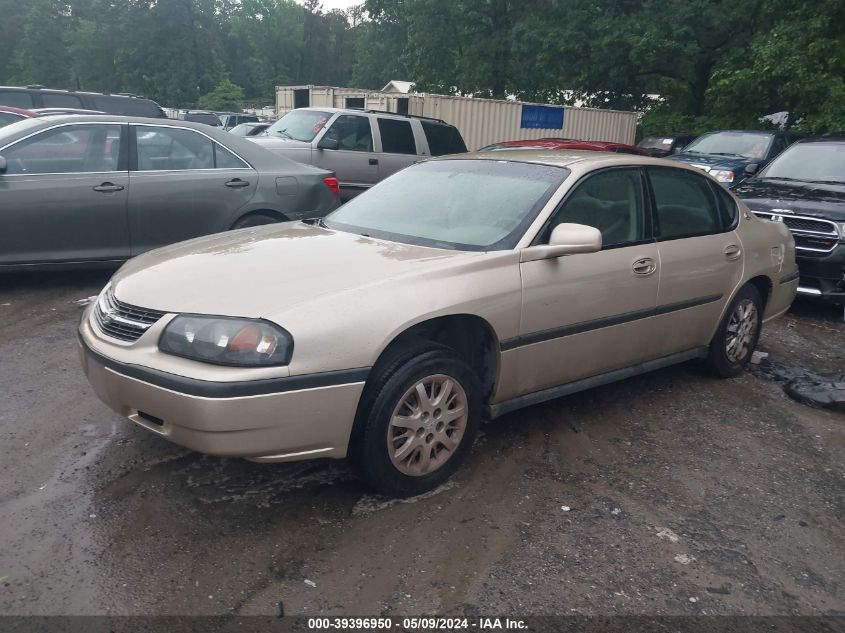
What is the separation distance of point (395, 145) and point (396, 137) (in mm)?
137

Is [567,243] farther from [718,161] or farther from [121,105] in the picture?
[121,105]

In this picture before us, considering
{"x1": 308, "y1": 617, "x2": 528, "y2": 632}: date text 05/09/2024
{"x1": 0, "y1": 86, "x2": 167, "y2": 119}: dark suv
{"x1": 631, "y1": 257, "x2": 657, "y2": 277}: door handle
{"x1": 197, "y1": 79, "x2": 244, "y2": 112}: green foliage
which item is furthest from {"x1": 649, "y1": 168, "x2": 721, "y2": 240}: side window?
{"x1": 197, "y1": 79, "x2": 244, "y2": 112}: green foliage

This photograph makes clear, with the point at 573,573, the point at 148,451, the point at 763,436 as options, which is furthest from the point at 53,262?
the point at 763,436

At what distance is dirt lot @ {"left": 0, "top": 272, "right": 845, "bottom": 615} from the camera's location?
2779 millimetres

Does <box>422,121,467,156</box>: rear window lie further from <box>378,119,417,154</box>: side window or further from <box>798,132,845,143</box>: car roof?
<box>798,132,845,143</box>: car roof

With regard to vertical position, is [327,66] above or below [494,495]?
above

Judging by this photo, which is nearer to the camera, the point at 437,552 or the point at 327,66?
the point at 437,552

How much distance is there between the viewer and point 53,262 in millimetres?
6293

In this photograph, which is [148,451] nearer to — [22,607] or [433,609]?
[22,607]

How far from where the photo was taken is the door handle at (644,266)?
4.30 metres

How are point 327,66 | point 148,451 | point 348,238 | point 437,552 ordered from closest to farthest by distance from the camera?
point 437,552, point 148,451, point 348,238, point 327,66

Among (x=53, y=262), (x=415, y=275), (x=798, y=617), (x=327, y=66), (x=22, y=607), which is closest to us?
(x=22, y=607)

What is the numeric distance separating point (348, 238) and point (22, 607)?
7.49 ft

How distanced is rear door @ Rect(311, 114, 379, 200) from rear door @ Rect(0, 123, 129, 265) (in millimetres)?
5035
